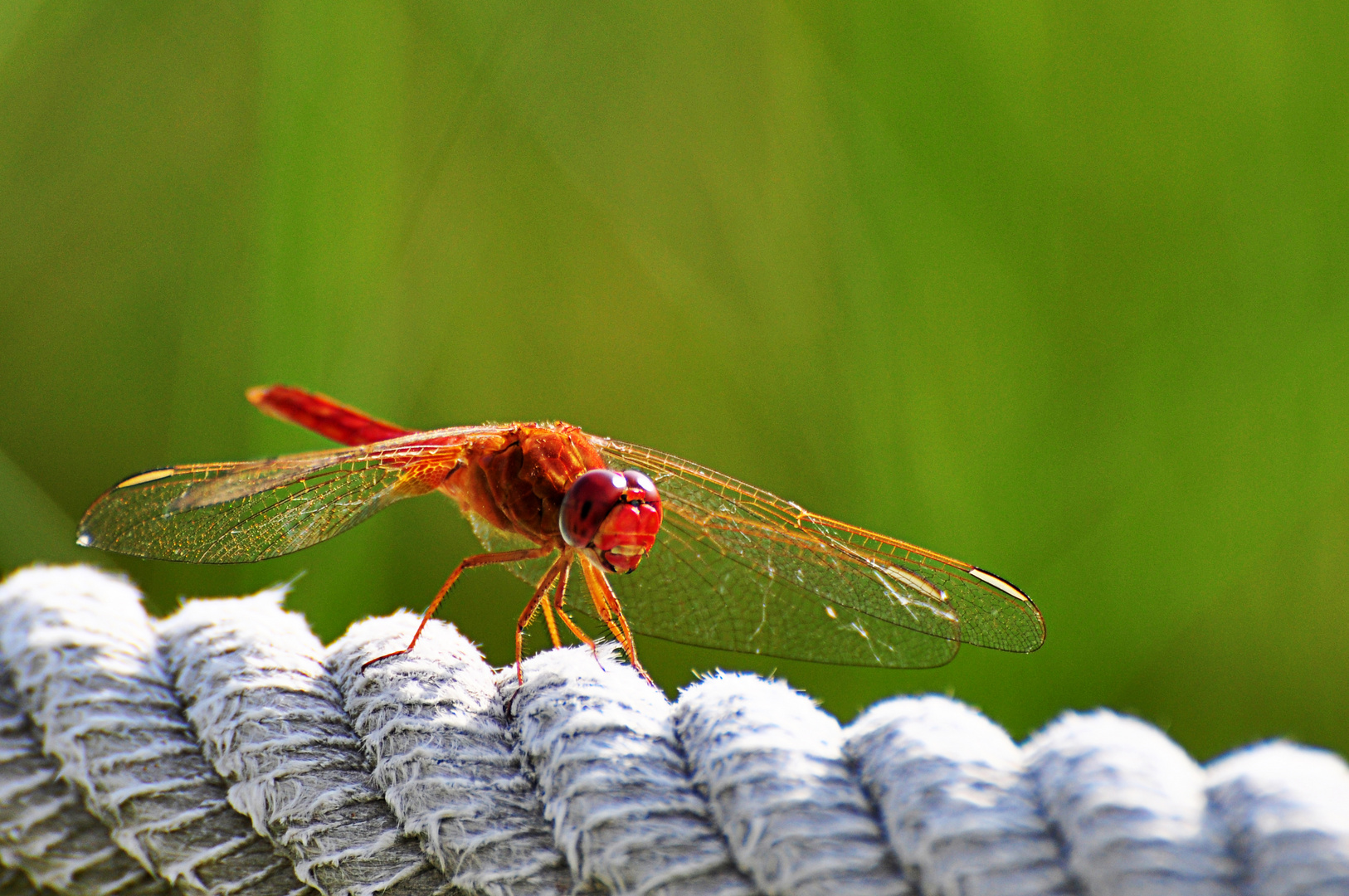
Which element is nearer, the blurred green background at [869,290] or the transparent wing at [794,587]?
the transparent wing at [794,587]

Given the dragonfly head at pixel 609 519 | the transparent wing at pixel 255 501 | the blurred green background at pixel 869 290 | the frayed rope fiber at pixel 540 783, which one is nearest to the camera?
the frayed rope fiber at pixel 540 783

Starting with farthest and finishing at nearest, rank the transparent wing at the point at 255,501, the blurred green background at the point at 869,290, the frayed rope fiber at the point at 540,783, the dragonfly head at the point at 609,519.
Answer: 1. the blurred green background at the point at 869,290
2. the transparent wing at the point at 255,501
3. the dragonfly head at the point at 609,519
4. the frayed rope fiber at the point at 540,783

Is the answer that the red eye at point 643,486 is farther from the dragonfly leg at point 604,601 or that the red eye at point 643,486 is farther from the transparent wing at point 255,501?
the transparent wing at point 255,501

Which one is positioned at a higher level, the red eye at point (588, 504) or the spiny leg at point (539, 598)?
the red eye at point (588, 504)

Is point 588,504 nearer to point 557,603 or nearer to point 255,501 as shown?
point 557,603

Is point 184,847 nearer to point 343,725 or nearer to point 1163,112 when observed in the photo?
point 343,725

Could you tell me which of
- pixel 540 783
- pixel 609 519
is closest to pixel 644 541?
pixel 609 519

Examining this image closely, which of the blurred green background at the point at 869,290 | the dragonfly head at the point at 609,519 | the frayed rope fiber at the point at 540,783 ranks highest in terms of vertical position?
the blurred green background at the point at 869,290

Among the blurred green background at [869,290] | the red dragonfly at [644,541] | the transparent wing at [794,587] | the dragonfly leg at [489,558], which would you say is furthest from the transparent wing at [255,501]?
the blurred green background at [869,290]

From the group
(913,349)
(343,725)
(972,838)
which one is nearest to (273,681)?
(343,725)
